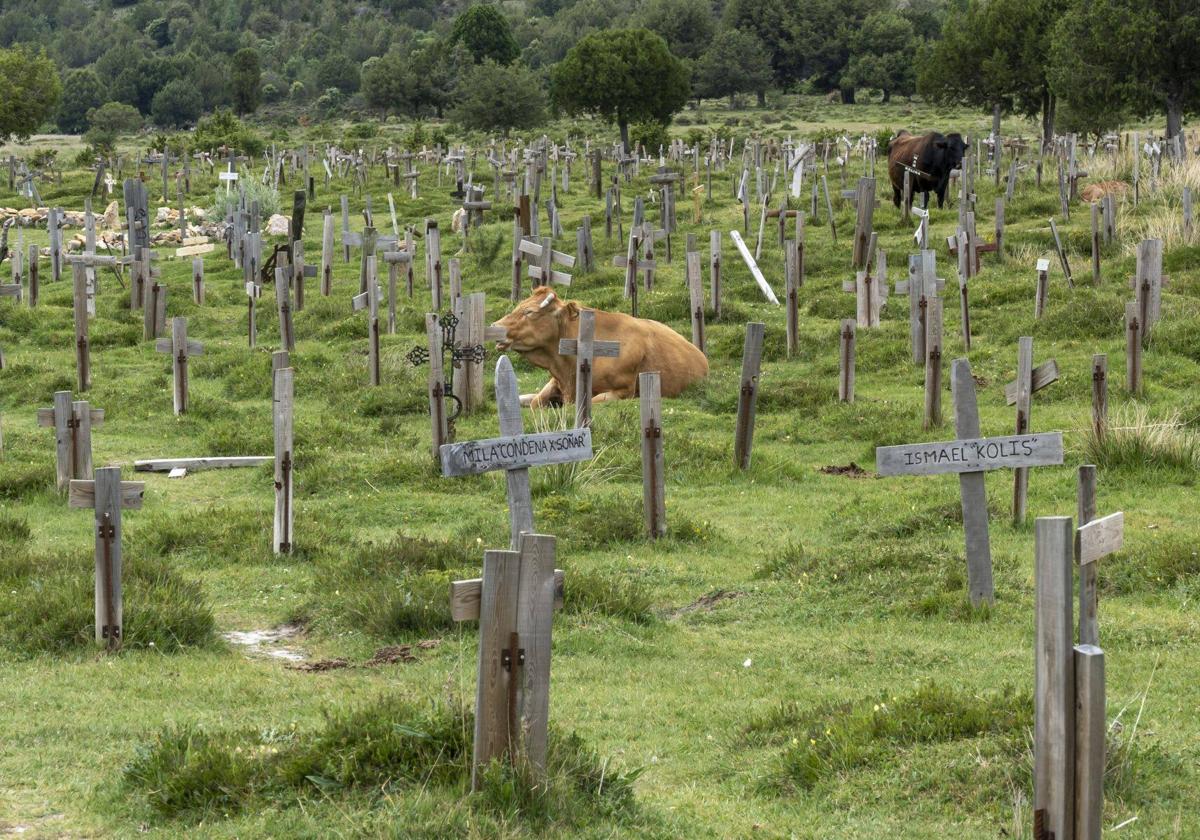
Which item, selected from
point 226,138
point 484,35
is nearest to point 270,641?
point 226,138

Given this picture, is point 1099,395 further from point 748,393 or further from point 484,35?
point 484,35

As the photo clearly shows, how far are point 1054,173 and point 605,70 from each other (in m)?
25.8

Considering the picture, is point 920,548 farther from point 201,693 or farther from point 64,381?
point 64,381

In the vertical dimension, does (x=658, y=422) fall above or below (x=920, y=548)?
above

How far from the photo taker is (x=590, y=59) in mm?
62219

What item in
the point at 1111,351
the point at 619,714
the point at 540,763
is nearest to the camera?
the point at 540,763

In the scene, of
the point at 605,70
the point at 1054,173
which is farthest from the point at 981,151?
the point at 605,70

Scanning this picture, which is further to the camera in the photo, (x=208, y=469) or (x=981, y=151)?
(x=981, y=151)

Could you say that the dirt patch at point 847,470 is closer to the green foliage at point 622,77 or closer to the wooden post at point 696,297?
the wooden post at point 696,297

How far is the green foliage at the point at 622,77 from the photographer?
61.6 m

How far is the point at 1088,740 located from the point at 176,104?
116229 millimetres

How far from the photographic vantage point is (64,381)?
2061cm

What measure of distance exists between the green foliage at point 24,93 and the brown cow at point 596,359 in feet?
167

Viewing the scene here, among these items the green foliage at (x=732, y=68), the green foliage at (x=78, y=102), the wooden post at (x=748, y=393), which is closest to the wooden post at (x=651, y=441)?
the wooden post at (x=748, y=393)
